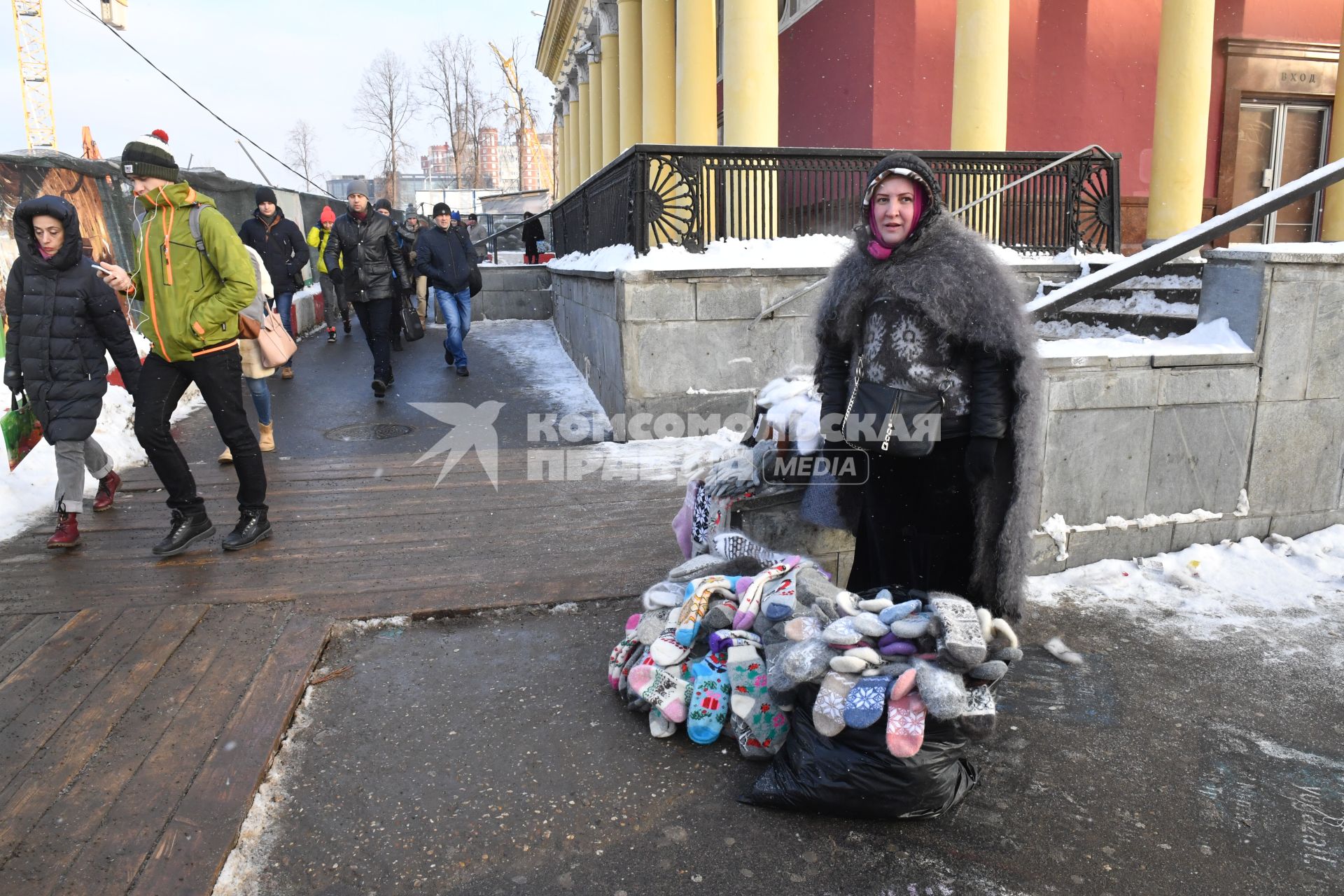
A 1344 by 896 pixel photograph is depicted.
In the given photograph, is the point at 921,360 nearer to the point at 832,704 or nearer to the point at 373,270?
the point at 832,704

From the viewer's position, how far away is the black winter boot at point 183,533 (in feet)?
16.6

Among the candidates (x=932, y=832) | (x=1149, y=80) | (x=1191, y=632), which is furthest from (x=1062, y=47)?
(x=932, y=832)

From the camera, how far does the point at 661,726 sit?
325cm

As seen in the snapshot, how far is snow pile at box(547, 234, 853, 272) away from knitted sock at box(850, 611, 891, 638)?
5.11 metres

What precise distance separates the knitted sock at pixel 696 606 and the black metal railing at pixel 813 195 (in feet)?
15.7

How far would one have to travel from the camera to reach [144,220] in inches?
194

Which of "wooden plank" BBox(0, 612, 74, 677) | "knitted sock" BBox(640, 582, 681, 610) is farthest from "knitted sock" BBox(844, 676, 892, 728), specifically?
"wooden plank" BBox(0, 612, 74, 677)

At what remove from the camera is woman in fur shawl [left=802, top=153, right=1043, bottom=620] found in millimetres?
3150

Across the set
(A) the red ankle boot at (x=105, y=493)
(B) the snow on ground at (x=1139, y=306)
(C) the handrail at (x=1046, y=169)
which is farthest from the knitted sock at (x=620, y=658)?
(C) the handrail at (x=1046, y=169)

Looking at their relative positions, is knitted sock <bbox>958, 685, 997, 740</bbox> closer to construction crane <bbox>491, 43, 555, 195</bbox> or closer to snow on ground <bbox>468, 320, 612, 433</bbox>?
snow on ground <bbox>468, 320, 612, 433</bbox>

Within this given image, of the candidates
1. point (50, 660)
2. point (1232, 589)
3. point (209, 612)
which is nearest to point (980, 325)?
point (1232, 589)

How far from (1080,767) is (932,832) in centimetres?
67

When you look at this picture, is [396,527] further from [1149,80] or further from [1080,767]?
[1149,80]

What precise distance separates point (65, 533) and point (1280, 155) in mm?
15411
